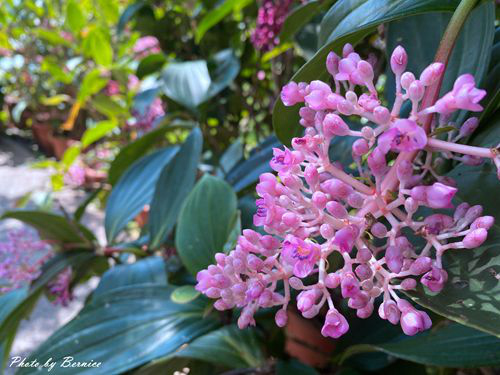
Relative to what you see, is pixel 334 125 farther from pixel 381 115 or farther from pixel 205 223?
pixel 205 223

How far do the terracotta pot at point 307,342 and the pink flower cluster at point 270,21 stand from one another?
443 mm

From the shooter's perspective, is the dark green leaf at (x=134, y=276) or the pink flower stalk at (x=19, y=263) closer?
the dark green leaf at (x=134, y=276)

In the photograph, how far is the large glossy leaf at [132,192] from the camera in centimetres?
74

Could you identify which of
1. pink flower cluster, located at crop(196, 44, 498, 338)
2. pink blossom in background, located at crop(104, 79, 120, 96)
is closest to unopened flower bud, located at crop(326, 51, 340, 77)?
pink flower cluster, located at crop(196, 44, 498, 338)

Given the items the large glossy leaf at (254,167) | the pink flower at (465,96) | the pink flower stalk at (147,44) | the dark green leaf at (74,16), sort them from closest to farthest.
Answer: the pink flower at (465,96)
the large glossy leaf at (254,167)
the pink flower stalk at (147,44)
the dark green leaf at (74,16)

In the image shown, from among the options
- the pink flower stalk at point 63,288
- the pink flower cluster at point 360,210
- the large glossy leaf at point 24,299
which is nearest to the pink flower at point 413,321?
the pink flower cluster at point 360,210

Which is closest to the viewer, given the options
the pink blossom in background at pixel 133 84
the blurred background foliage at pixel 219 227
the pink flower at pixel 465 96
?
the pink flower at pixel 465 96

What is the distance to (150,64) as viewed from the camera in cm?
103

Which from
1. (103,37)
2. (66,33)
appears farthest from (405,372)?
(66,33)

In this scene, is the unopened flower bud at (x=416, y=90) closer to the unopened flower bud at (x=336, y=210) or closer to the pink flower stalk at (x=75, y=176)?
the unopened flower bud at (x=336, y=210)

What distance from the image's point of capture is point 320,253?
0.24 meters

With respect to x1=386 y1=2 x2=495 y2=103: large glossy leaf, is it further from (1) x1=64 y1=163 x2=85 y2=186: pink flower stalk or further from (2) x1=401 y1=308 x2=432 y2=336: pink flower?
(1) x1=64 y1=163 x2=85 y2=186: pink flower stalk

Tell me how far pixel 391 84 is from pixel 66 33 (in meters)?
1.99

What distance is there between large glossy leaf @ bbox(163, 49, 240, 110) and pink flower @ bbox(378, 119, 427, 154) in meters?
0.57
